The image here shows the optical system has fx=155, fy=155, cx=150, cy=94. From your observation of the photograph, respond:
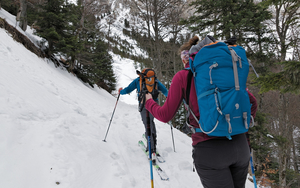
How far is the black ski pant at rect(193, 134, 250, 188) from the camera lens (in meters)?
1.27

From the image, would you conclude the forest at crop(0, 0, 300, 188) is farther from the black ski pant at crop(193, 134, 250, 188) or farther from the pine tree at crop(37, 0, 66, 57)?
the black ski pant at crop(193, 134, 250, 188)

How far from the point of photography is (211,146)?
132cm

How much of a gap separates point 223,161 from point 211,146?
140 mm

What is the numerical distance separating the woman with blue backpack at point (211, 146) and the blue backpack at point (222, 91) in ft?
0.05

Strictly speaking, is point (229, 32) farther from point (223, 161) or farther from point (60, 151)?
point (60, 151)

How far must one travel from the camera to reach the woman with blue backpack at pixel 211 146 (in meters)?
1.28

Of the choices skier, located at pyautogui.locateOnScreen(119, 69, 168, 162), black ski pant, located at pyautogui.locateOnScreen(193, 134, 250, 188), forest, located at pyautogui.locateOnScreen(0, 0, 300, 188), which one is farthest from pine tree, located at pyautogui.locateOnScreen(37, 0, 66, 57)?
black ski pant, located at pyautogui.locateOnScreen(193, 134, 250, 188)

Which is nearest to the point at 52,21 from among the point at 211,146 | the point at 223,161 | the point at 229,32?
the point at 229,32

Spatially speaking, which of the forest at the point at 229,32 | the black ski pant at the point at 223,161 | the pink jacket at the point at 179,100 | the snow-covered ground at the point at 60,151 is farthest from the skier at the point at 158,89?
the forest at the point at 229,32

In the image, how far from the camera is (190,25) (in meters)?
10.5

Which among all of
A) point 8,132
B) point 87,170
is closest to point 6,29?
point 8,132

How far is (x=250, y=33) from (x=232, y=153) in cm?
1032

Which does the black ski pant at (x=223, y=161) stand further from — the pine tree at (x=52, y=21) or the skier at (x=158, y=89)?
the pine tree at (x=52, y=21)

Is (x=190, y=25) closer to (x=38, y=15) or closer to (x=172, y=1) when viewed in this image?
(x=172, y=1)
